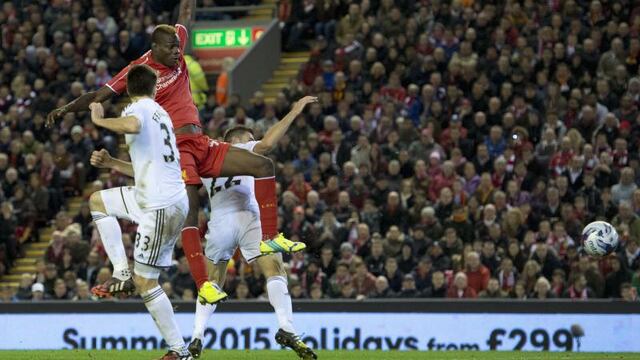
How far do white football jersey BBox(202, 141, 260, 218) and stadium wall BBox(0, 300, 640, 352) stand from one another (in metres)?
5.54

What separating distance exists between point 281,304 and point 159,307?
2277 millimetres

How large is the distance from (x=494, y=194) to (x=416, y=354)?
6.60 meters

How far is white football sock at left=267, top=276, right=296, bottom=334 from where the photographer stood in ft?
47.9

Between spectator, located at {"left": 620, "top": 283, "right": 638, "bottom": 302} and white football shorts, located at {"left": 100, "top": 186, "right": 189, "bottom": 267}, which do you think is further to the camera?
spectator, located at {"left": 620, "top": 283, "right": 638, "bottom": 302}

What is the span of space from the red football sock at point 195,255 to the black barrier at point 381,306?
686cm

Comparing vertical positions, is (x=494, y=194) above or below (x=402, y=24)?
below

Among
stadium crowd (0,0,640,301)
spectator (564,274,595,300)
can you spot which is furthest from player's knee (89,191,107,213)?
spectator (564,274,595,300)

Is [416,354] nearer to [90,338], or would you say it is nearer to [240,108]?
[90,338]

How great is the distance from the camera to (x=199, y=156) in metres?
14.3

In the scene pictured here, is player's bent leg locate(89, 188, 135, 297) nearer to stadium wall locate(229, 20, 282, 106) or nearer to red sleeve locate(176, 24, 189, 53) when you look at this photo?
red sleeve locate(176, 24, 189, 53)

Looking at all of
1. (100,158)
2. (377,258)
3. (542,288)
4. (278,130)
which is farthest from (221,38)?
(100,158)

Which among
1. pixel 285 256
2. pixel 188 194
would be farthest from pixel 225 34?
pixel 188 194

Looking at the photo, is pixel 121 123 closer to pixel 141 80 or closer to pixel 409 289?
pixel 141 80

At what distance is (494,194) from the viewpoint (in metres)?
23.2
